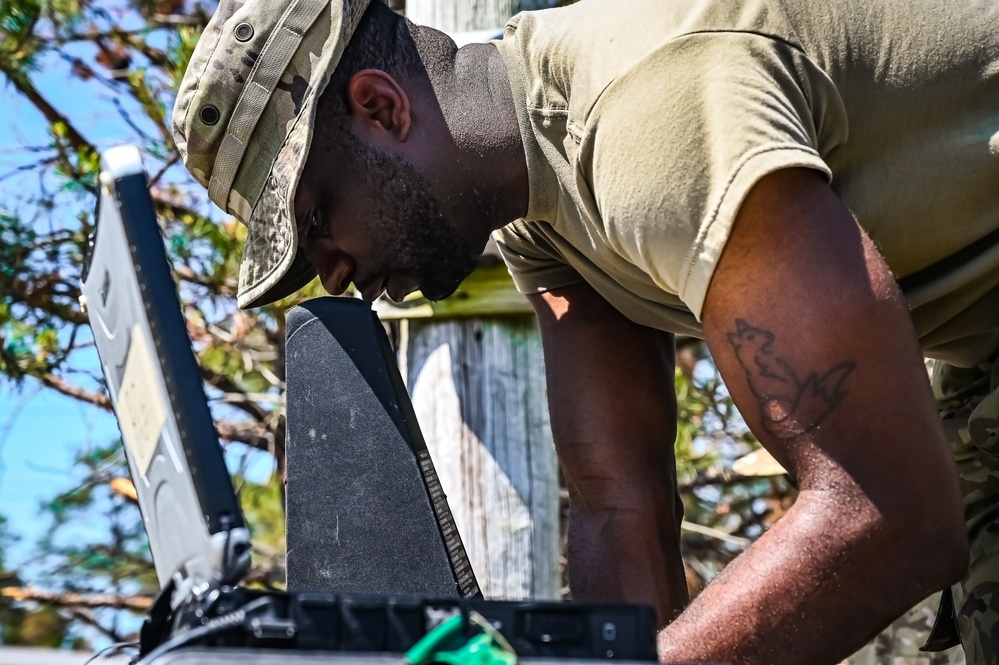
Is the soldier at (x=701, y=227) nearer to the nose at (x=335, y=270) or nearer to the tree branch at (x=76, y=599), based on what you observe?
the nose at (x=335, y=270)

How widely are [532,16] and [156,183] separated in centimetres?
256

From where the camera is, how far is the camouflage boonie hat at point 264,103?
2.04 metres

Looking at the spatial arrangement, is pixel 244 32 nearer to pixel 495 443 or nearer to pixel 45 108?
pixel 495 443

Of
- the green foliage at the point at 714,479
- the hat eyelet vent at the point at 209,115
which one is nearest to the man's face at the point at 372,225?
the hat eyelet vent at the point at 209,115

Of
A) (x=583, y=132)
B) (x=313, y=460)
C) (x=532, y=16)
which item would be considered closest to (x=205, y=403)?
(x=313, y=460)

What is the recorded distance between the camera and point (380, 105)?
82.0 inches

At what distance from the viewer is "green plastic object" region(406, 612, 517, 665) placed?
3.55ft

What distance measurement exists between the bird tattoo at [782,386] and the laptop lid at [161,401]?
70 cm

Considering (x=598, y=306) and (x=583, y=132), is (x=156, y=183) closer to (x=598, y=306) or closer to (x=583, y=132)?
(x=598, y=306)

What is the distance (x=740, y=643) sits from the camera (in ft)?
4.90

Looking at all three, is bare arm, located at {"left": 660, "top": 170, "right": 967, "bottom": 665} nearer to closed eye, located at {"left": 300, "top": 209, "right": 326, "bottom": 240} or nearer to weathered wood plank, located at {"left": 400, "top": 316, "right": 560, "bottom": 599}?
closed eye, located at {"left": 300, "top": 209, "right": 326, "bottom": 240}

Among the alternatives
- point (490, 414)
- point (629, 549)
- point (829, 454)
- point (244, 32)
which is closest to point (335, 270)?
point (244, 32)

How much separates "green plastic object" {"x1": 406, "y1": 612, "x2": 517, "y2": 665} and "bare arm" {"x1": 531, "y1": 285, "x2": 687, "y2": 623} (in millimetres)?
1190

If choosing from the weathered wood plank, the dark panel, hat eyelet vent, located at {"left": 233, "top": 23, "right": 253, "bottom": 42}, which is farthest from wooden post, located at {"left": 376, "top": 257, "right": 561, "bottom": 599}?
the dark panel
